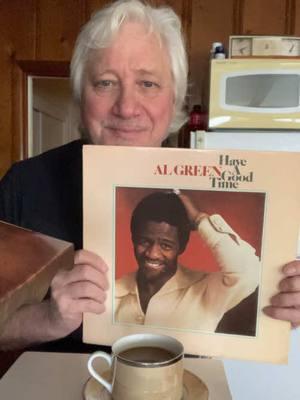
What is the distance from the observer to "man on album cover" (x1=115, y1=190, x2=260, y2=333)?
619mm

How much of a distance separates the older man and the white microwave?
2.11 feet

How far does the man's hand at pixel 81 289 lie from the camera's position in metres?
0.64

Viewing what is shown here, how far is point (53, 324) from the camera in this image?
72 centimetres

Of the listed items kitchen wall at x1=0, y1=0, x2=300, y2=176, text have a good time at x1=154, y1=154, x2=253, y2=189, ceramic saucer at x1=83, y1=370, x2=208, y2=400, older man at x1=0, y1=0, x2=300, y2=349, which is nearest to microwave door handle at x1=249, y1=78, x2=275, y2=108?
kitchen wall at x1=0, y1=0, x2=300, y2=176

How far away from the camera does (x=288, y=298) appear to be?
0.62m

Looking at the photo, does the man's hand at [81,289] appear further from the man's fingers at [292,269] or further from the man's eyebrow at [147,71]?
the man's eyebrow at [147,71]

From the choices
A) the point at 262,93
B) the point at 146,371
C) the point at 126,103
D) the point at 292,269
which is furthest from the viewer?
the point at 262,93

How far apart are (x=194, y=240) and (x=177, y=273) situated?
0.05 m

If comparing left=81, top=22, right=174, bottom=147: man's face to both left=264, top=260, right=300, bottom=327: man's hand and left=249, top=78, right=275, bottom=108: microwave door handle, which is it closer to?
left=264, top=260, right=300, bottom=327: man's hand

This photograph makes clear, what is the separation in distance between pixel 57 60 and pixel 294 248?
6.01 ft

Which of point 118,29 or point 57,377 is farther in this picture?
point 118,29

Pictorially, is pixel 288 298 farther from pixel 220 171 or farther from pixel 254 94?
pixel 254 94

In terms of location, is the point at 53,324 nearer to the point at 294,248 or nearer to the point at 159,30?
the point at 294,248

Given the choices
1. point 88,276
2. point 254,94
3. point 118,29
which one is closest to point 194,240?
point 88,276
